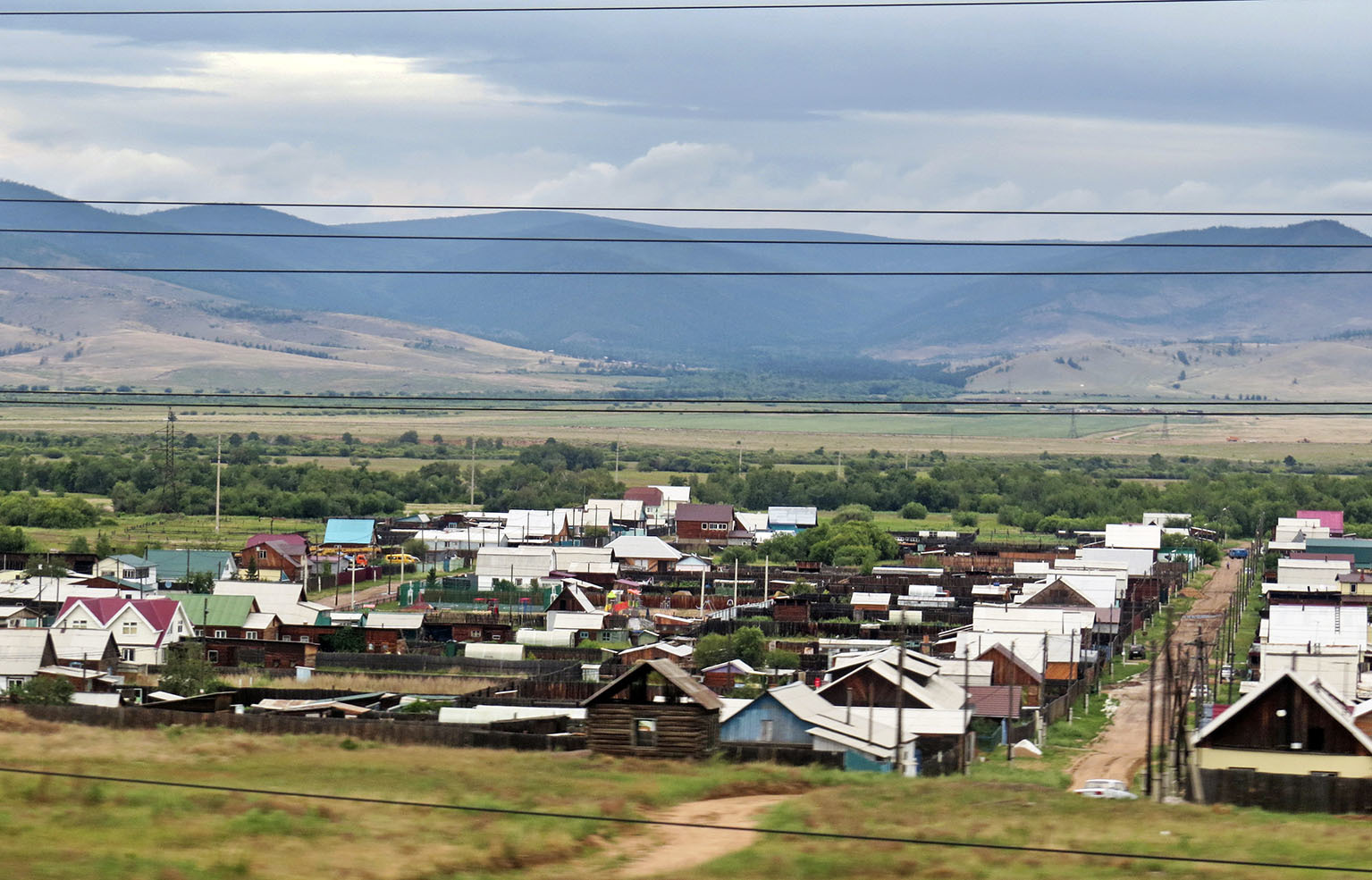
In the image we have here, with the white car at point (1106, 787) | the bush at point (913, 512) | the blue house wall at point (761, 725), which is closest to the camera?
the white car at point (1106, 787)

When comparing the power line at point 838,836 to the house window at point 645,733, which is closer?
the power line at point 838,836

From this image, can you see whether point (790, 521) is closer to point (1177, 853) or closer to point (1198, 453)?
point (1177, 853)

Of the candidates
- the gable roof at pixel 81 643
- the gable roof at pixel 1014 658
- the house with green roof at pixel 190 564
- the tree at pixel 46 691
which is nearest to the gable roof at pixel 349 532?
the house with green roof at pixel 190 564

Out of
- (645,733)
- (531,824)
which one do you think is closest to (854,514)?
(645,733)

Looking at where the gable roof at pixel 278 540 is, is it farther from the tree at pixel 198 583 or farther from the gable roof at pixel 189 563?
the tree at pixel 198 583

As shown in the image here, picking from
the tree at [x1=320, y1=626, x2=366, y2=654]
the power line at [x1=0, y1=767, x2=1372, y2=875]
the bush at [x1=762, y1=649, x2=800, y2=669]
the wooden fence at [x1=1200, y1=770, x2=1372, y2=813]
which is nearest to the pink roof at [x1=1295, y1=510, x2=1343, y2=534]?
the bush at [x1=762, y1=649, x2=800, y2=669]

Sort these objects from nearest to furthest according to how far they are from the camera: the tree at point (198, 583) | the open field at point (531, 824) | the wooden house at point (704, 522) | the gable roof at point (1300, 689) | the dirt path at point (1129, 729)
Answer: the open field at point (531, 824)
the gable roof at point (1300, 689)
the dirt path at point (1129, 729)
the tree at point (198, 583)
the wooden house at point (704, 522)

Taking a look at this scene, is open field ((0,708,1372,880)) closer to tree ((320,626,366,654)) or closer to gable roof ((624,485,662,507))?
tree ((320,626,366,654))
